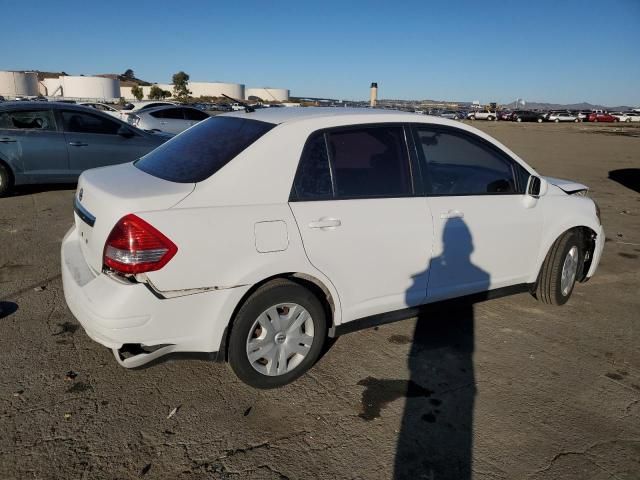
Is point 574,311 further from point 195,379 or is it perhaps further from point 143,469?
point 143,469

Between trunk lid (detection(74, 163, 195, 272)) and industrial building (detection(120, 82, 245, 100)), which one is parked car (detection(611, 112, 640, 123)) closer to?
trunk lid (detection(74, 163, 195, 272))

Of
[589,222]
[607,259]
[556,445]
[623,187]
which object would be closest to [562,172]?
[623,187]

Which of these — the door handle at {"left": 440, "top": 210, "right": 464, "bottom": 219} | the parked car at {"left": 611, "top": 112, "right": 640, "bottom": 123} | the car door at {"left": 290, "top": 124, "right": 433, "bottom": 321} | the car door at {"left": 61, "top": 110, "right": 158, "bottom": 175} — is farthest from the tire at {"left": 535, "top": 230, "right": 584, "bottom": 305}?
the parked car at {"left": 611, "top": 112, "right": 640, "bottom": 123}

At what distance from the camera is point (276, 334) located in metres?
2.97

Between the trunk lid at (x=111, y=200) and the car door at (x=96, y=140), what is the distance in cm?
563

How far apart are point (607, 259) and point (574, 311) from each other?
2044mm

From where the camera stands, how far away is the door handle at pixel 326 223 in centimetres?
292

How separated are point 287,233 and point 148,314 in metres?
0.87

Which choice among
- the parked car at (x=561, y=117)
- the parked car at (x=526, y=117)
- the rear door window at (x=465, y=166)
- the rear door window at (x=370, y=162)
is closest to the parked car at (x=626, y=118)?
the parked car at (x=561, y=117)

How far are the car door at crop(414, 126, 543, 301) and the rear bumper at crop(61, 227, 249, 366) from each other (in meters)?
1.55

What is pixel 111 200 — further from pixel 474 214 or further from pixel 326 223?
pixel 474 214

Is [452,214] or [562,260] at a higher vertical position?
[452,214]

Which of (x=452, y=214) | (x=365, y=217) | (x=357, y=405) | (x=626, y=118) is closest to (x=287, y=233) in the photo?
(x=365, y=217)

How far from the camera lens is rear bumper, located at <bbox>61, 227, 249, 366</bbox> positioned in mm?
2559
